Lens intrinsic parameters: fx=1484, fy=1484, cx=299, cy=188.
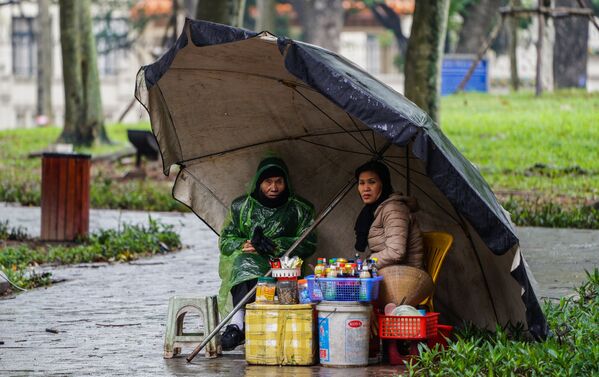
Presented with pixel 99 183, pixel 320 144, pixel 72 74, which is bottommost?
pixel 320 144

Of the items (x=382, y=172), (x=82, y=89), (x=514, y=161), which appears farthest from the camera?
(x=82, y=89)

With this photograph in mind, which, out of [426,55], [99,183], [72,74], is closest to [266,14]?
[72,74]

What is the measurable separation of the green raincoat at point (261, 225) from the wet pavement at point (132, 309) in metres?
0.61

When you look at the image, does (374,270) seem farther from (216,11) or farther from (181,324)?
(216,11)

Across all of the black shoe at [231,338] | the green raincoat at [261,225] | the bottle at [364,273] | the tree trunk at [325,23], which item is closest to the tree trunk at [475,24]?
the tree trunk at [325,23]

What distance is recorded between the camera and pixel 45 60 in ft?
147

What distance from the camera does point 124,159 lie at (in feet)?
89.4

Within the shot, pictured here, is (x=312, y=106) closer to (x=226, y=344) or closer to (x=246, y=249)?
(x=246, y=249)

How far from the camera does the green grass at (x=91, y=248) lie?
45.6 ft

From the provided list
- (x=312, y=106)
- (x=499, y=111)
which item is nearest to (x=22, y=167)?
(x=499, y=111)

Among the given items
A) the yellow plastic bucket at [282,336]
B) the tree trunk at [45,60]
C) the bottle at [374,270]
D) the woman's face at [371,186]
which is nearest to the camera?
the yellow plastic bucket at [282,336]

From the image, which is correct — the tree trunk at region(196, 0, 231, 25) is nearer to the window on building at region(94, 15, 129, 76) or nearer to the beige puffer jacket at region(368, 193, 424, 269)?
the beige puffer jacket at region(368, 193, 424, 269)

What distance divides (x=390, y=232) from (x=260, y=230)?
34.4 inches

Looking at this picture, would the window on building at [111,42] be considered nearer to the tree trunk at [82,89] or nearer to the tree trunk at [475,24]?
the tree trunk at [475,24]
